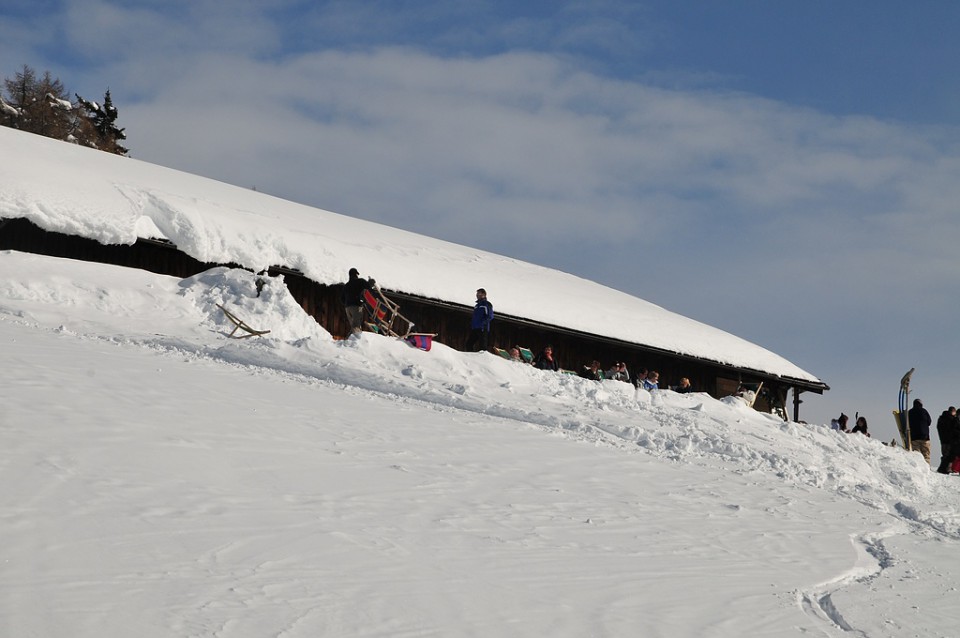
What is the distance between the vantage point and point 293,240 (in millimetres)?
18703

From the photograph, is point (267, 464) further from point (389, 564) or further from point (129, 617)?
point (129, 617)

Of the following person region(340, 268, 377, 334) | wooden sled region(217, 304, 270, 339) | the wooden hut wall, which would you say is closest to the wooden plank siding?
the wooden hut wall

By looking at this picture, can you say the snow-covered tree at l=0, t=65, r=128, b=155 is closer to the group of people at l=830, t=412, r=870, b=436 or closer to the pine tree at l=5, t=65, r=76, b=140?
the pine tree at l=5, t=65, r=76, b=140

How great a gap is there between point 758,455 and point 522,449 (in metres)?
3.36

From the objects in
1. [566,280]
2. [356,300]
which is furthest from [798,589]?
[566,280]

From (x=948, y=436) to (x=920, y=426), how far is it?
1.14 meters

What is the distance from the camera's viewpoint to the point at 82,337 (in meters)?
11.1

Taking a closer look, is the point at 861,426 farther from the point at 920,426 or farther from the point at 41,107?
the point at 41,107

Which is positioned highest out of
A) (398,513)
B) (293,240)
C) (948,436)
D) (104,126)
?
(104,126)

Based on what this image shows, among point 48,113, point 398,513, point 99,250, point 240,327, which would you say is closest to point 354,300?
point 240,327

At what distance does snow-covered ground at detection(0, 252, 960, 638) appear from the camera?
4137mm

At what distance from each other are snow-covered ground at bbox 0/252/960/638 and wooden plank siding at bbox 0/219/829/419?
4.26m

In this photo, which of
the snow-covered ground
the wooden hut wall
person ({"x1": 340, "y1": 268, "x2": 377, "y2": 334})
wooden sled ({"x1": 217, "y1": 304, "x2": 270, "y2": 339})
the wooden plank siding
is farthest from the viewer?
the wooden plank siding

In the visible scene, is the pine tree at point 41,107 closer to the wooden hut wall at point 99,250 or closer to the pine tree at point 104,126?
the pine tree at point 104,126
